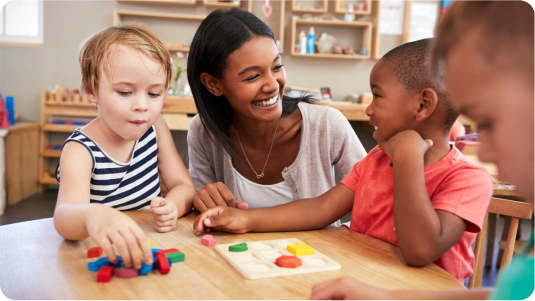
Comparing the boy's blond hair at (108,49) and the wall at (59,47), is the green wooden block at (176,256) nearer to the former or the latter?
the boy's blond hair at (108,49)

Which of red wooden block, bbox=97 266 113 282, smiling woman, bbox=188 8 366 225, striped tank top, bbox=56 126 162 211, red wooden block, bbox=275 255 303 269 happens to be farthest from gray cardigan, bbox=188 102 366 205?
red wooden block, bbox=97 266 113 282

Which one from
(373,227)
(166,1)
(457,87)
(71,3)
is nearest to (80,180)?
(373,227)

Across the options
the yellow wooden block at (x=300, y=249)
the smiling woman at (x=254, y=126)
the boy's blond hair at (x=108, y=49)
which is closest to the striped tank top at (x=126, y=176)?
the boy's blond hair at (x=108, y=49)

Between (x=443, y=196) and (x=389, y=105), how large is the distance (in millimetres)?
250

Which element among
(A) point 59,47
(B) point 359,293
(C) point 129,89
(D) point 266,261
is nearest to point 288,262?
(D) point 266,261

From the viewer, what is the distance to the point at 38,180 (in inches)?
158

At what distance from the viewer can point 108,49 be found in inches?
41.4

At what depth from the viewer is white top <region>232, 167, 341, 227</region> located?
58.3 inches

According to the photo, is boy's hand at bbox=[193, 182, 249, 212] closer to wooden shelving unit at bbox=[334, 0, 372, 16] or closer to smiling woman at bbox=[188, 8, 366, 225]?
smiling woman at bbox=[188, 8, 366, 225]

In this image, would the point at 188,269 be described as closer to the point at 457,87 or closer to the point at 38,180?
the point at 457,87

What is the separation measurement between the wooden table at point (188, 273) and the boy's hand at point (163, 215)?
0.06ft

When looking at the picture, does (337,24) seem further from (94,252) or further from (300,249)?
(94,252)

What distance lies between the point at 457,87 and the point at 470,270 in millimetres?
604

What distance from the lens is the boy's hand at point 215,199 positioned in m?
1.08
